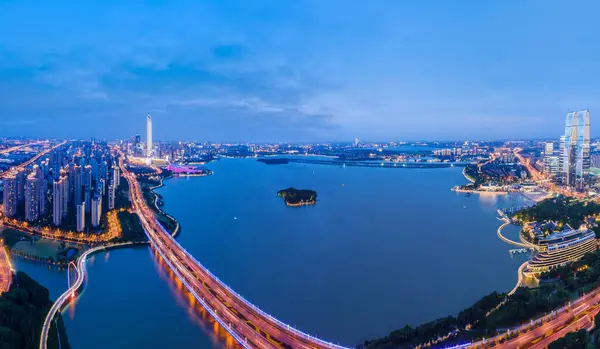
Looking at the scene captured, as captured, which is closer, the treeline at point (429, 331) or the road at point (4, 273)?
the treeline at point (429, 331)

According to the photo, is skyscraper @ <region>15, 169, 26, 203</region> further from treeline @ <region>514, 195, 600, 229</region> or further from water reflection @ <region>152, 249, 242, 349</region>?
treeline @ <region>514, 195, 600, 229</region>

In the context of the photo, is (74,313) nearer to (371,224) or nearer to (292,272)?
(292,272)

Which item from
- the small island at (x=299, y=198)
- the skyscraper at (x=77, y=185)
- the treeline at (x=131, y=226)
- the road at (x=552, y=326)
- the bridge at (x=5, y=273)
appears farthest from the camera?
the small island at (x=299, y=198)

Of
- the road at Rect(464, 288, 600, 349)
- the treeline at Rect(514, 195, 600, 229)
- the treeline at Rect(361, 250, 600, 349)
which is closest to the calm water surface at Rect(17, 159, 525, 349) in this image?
the treeline at Rect(361, 250, 600, 349)

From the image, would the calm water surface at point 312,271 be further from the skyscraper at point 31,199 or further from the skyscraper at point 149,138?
the skyscraper at point 149,138

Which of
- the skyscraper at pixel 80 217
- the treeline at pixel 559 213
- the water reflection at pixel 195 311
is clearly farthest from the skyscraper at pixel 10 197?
the treeline at pixel 559 213

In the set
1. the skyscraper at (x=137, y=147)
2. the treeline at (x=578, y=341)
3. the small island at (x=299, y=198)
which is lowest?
the treeline at (x=578, y=341)

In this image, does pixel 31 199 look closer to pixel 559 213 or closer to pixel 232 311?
pixel 232 311
